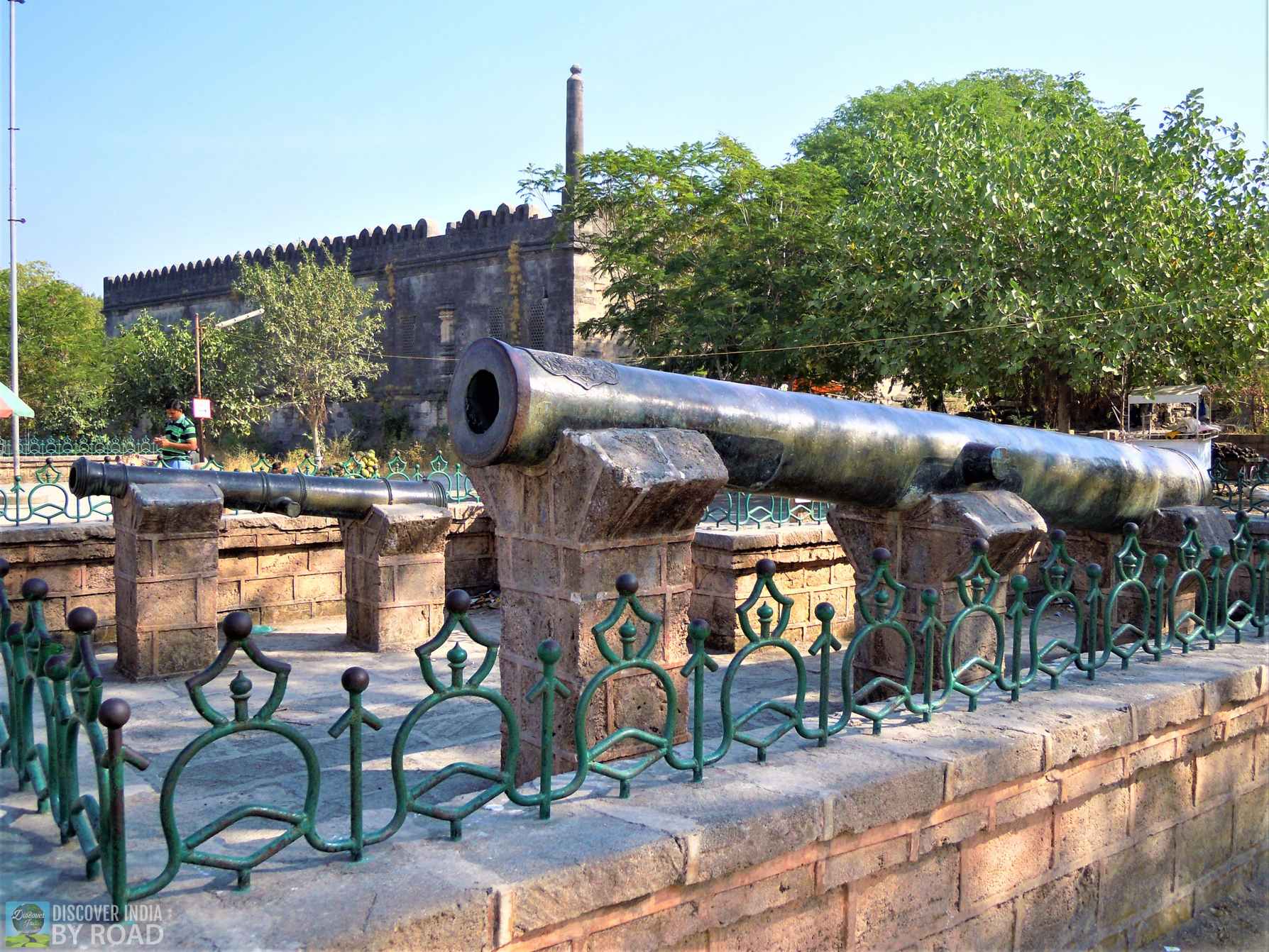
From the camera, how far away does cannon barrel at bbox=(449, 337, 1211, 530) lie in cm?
345

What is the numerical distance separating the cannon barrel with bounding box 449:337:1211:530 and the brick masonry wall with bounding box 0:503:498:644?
4591 millimetres

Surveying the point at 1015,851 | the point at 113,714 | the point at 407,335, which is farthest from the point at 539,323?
the point at 113,714

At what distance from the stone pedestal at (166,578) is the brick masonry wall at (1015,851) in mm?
4402

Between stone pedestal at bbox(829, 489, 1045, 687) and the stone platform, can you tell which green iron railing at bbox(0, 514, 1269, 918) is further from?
stone pedestal at bbox(829, 489, 1045, 687)

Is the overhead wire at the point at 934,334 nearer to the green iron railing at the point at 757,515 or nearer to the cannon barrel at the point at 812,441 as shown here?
the green iron railing at the point at 757,515

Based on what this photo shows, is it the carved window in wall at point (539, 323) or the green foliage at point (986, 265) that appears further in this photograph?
the carved window in wall at point (539, 323)

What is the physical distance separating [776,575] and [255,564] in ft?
12.4

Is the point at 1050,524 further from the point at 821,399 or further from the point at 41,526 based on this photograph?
the point at 41,526

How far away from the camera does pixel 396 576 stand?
23.6 feet

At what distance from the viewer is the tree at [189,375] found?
89.8ft

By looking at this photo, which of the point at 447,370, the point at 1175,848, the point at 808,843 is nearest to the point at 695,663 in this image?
the point at 808,843

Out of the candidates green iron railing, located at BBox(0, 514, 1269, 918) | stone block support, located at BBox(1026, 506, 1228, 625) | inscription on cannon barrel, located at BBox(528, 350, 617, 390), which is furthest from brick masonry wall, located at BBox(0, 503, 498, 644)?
stone block support, located at BBox(1026, 506, 1228, 625)

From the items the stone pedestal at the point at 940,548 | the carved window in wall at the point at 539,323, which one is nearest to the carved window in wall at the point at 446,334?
the carved window in wall at the point at 539,323

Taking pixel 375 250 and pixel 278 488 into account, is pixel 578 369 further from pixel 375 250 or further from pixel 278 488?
pixel 375 250
